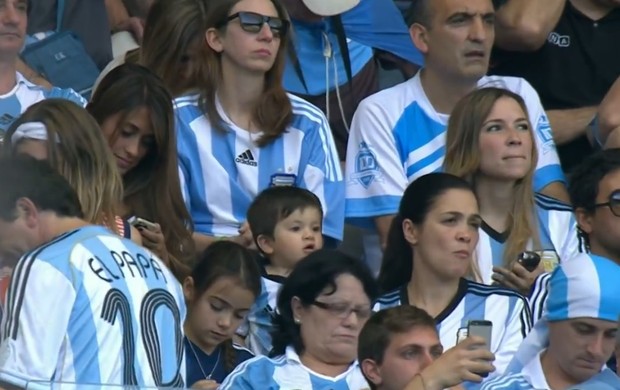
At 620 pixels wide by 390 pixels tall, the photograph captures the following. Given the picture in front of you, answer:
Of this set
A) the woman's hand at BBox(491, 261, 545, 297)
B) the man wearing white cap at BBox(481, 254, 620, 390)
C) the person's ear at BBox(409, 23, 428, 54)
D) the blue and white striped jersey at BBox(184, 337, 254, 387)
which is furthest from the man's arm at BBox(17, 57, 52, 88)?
the man wearing white cap at BBox(481, 254, 620, 390)

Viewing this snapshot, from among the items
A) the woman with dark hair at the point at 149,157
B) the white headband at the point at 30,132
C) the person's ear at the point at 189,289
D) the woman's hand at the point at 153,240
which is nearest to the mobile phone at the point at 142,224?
the woman's hand at the point at 153,240

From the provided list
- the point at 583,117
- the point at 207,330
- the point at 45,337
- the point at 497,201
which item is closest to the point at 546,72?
the point at 583,117

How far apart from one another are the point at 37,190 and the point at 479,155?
2511 mm

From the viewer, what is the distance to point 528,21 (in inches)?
325

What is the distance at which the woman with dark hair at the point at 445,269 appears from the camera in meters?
6.44

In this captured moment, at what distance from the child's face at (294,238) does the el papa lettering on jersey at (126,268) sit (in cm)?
154

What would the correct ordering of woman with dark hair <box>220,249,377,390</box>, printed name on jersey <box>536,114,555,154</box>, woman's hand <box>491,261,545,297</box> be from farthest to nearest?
printed name on jersey <box>536,114,555,154</box>
woman's hand <box>491,261,545,297</box>
woman with dark hair <box>220,249,377,390</box>

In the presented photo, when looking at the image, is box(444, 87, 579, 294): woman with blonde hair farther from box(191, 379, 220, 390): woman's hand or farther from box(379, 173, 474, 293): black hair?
box(191, 379, 220, 390): woman's hand

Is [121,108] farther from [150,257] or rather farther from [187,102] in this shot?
[150,257]

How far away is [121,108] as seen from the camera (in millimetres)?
6988

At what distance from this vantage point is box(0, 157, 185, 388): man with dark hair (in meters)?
5.03

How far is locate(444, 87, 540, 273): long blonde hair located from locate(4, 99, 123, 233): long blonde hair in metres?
1.96

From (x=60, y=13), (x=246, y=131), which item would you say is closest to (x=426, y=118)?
(x=246, y=131)

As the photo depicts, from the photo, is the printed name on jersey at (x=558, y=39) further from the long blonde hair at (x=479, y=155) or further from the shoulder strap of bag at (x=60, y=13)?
the shoulder strap of bag at (x=60, y=13)
